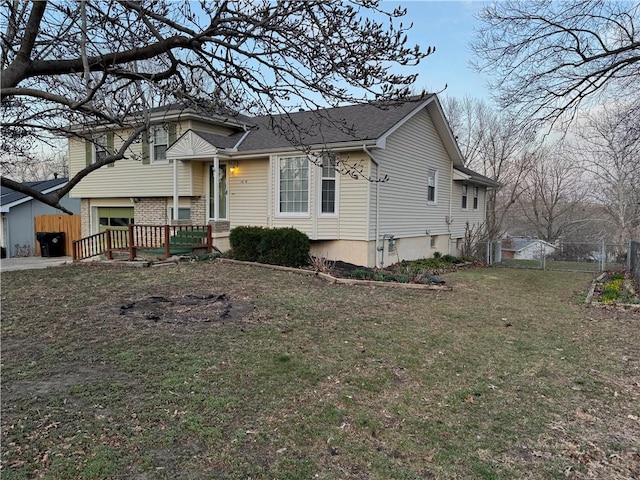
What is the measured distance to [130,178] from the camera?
51.7 ft

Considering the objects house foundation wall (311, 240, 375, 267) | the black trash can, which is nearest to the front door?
house foundation wall (311, 240, 375, 267)

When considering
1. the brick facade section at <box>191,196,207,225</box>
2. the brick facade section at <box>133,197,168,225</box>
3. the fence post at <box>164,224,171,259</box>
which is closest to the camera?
the fence post at <box>164,224,171,259</box>

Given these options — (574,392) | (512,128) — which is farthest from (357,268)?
(574,392)

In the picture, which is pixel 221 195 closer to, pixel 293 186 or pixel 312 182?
pixel 293 186

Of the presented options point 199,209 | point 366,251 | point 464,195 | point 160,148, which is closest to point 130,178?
point 160,148

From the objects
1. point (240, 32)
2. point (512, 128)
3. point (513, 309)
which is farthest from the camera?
point (512, 128)

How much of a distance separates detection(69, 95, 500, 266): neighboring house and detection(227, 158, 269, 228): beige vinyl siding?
0.11 feet

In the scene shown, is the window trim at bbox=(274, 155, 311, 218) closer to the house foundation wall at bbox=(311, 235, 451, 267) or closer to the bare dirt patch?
the house foundation wall at bbox=(311, 235, 451, 267)

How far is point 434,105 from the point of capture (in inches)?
545

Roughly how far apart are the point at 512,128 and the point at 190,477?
10.5 meters

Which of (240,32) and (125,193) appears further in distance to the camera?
(125,193)

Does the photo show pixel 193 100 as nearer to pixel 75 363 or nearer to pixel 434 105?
pixel 75 363

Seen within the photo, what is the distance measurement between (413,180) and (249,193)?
5.53 m

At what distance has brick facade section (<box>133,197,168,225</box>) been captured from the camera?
50.6ft
